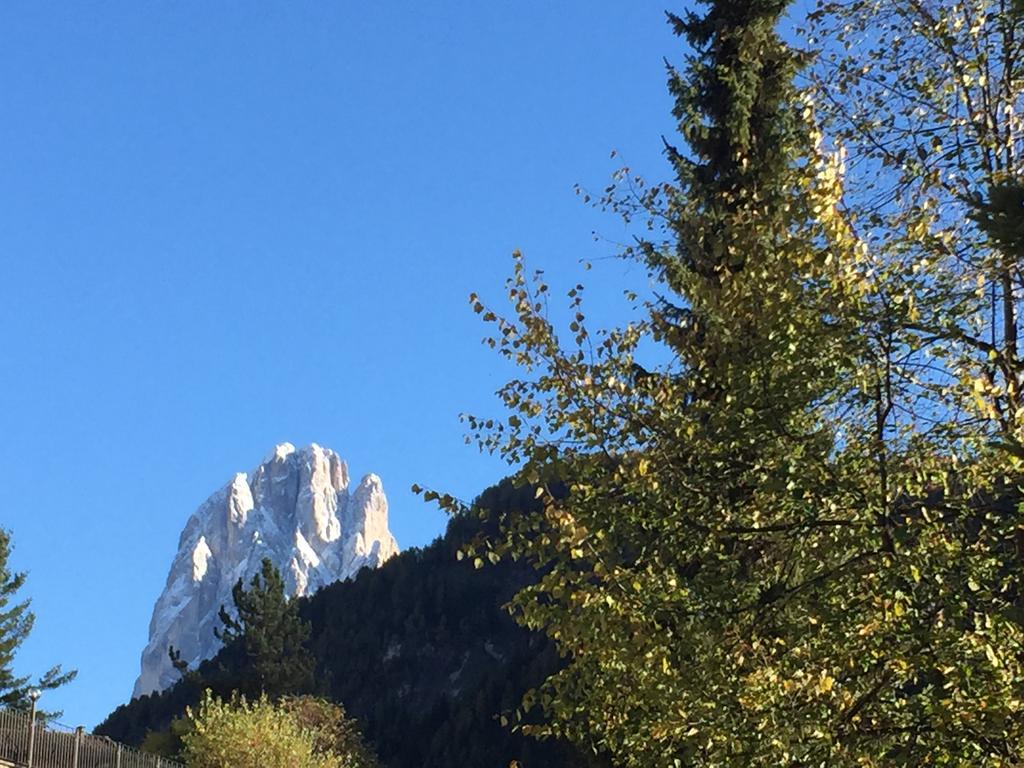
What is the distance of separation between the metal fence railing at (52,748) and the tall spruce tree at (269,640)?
27475mm

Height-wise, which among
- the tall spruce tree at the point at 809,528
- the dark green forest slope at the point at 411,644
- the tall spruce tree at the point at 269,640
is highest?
the dark green forest slope at the point at 411,644

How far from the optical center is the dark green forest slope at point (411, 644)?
4747 inches

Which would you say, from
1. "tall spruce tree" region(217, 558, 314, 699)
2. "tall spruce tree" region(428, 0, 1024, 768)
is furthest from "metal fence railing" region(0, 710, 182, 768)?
"tall spruce tree" region(428, 0, 1024, 768)

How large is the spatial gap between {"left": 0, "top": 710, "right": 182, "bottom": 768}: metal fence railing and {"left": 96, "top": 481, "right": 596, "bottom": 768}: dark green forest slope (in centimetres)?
7263

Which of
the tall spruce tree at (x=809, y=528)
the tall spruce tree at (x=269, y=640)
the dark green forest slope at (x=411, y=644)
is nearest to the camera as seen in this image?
the tall spruce tree at (x=809, y=528)

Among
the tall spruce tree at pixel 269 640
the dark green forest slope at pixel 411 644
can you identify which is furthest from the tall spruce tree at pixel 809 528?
the dark green forest slope at pixel 411 644

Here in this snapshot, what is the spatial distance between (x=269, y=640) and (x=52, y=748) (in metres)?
33.9

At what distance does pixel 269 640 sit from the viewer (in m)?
73.6

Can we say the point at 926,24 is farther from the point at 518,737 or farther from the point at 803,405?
the point at 518,737

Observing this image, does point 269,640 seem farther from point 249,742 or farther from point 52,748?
point 52,748

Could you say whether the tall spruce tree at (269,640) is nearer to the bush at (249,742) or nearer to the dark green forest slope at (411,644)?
the bush at (249,742)

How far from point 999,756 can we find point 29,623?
240ft

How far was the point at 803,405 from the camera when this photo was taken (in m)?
11.4

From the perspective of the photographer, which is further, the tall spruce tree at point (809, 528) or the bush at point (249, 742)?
the bush at point (249, 742)
